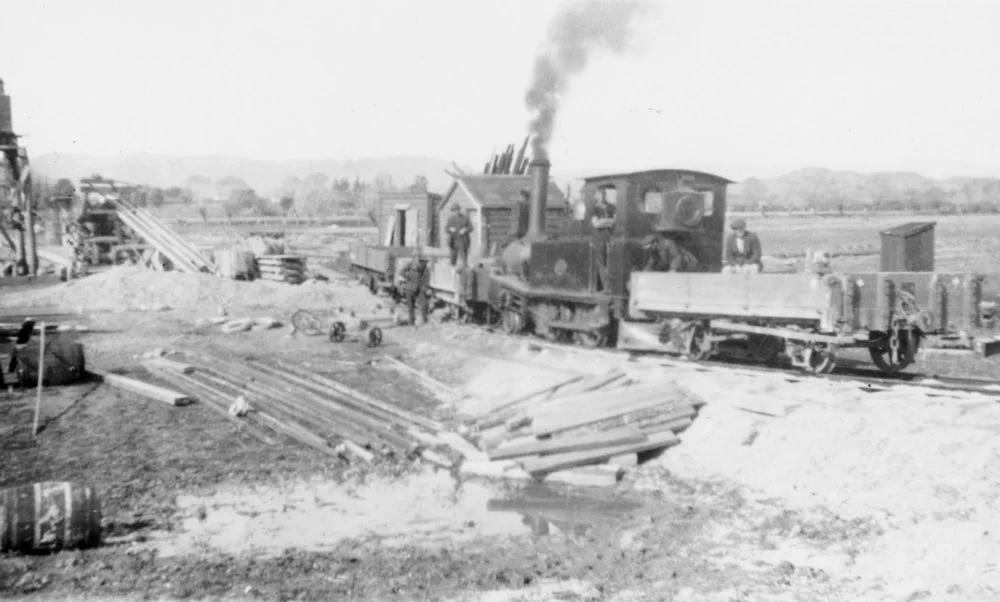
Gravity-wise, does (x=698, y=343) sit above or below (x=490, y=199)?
below

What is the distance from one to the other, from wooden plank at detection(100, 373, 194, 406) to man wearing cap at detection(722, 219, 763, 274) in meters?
7.50

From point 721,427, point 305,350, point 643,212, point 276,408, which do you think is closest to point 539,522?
point 721,427

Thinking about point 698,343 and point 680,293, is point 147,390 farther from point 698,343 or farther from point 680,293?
point 698,343

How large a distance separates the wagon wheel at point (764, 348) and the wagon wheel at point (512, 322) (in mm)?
4584

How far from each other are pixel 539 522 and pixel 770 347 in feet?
20.5

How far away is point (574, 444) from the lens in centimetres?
885

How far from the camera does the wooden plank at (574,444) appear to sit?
8859mm

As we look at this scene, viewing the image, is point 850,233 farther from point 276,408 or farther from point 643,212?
point 276,408

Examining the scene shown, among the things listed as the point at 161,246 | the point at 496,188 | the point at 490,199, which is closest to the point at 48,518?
the point at 161,246

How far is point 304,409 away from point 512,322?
6.26 m

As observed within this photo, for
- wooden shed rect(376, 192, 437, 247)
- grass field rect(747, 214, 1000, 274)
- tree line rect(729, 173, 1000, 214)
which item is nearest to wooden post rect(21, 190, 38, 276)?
wooden shed rect(376, 192, 437, 247)

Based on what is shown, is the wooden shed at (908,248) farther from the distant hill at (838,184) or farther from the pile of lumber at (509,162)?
the distant hill at (838,184)

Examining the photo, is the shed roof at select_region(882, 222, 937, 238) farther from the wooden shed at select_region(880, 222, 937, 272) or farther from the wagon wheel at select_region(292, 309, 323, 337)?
the wagon wheel at select_region(292, 309, 323, 337)

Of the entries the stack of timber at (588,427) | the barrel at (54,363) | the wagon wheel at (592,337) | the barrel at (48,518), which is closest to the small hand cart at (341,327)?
the wagon wheel at (592,337)
